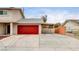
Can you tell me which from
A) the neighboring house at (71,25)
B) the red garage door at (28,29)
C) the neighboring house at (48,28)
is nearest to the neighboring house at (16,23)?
the red garage door at (28,29)

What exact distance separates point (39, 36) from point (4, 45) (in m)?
1.52

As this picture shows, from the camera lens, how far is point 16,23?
7574mm

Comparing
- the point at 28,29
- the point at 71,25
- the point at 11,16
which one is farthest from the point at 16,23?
the point at 71,25

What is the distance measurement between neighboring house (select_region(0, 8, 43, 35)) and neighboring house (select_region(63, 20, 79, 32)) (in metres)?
1.08

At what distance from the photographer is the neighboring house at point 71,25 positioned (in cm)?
745

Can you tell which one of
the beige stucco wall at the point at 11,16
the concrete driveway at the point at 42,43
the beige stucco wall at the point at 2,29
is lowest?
the concrete driveway at the point at 42,43

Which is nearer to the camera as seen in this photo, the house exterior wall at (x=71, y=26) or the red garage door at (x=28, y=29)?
the house exterior wall at (x=71, y=26)

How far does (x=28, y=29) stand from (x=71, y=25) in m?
1.81

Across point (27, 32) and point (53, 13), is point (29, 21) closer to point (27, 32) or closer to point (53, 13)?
point (27, 32)

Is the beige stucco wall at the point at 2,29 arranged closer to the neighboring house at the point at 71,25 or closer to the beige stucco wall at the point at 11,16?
the beige stucco wall at the point at 11,16

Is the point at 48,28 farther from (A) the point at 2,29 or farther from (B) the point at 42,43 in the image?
(A) the point at 2,29

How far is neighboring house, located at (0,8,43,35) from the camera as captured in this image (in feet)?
24.4
